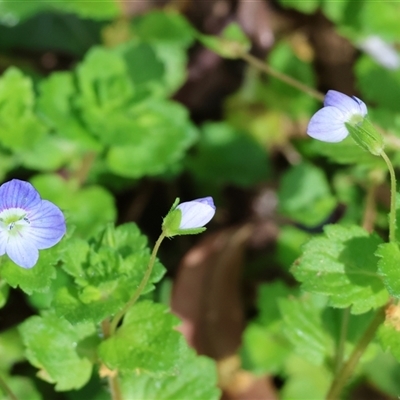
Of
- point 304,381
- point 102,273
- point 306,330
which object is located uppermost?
point 102,273

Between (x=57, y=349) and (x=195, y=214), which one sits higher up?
(x=195, y=214)

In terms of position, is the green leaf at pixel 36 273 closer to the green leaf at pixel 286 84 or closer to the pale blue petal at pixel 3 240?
the pale blue petal at pixel 3 240

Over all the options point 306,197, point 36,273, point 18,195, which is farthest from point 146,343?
point 306,197

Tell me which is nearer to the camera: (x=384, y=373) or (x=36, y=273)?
(x=36, y=273)

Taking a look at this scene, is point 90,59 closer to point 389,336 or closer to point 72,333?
point 72,333

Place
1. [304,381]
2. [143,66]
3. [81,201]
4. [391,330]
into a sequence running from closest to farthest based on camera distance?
[391,330]
[304,381]
[81,201]
[143,66]

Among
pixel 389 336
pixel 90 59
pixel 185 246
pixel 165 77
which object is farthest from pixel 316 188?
pixel 389 336

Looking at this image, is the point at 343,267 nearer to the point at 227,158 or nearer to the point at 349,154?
the point at 349,154

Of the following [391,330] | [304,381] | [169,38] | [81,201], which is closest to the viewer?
[391,330]

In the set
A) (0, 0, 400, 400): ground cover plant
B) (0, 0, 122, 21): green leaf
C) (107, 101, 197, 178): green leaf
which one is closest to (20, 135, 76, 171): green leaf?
(0, 0, 400, 400): ground cover plant
